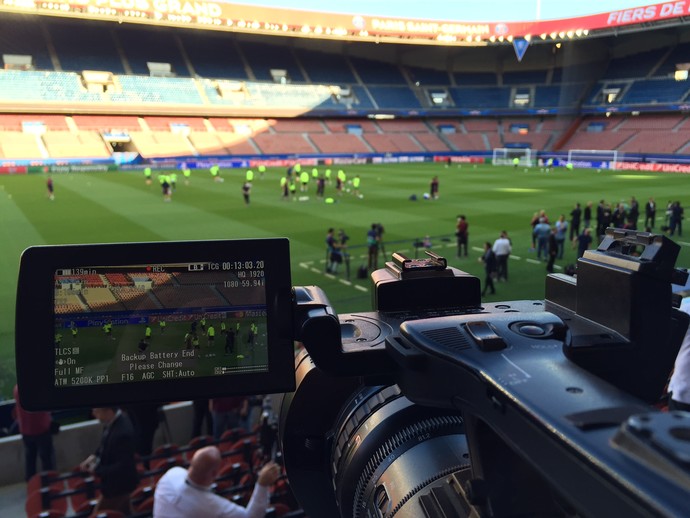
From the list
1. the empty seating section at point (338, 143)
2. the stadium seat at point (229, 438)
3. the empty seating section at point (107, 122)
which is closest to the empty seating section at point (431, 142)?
the empty seating section at point (338, 143)

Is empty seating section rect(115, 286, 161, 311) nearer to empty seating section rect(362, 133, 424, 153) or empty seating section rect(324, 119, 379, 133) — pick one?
empty seating section rect(362, 133, 424, 153)

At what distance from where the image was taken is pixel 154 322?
1.68 metres

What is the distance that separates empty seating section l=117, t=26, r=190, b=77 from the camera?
49.6 meters

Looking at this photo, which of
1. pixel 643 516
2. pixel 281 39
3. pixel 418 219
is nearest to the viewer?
pixel 643 516

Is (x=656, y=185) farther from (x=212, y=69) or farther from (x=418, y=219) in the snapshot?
(x=212, y=69)

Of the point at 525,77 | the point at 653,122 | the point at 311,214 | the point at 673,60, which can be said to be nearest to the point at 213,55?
the point at 525,77

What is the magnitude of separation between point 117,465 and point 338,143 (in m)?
48.3

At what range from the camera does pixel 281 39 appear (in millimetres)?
56906

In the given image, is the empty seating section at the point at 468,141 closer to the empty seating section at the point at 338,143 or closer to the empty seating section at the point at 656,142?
the empty seating section at the point at 338,143

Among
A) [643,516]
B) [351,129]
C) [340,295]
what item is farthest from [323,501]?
[351,129]

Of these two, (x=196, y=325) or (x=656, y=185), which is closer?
(x=196, y=325)

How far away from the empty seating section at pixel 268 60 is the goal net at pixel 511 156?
19.9m

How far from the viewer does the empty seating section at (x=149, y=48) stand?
163 ft

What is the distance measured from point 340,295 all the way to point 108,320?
10.2 meters
